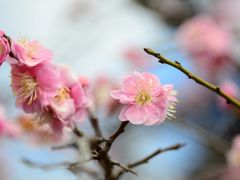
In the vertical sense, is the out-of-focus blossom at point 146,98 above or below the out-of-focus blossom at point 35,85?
above

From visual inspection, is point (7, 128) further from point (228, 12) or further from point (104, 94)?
point (228, 12)

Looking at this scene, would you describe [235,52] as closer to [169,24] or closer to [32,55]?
[169,24]

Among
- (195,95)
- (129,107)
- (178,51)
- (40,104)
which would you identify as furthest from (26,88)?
(195,95)

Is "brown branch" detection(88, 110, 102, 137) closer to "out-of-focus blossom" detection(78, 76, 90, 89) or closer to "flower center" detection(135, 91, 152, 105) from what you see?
"out-of-focus blossom" detection(78, 76, 90, 89)

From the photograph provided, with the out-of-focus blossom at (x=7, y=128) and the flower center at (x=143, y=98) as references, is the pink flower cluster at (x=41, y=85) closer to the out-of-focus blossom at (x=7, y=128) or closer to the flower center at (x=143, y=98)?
the flower center at (x=143, y=98)

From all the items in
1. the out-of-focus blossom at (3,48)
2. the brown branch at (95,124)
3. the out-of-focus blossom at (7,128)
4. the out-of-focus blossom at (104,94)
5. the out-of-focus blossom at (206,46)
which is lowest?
the out-of-focus blossom at (7,128)

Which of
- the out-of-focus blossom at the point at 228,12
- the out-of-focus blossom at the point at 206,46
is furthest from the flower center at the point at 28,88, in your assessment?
the out-of-focus blossom at the point at 228,12

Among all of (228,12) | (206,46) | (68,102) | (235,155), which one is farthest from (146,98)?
(228,12)
